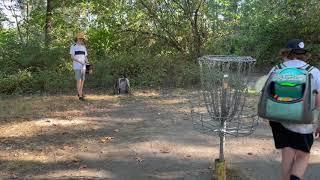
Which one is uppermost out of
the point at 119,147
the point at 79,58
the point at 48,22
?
the point at 48,22

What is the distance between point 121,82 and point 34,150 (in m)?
5.95

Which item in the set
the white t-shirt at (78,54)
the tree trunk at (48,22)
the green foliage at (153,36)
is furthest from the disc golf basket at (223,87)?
the tree trunk at (48,22)

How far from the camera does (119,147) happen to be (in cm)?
720

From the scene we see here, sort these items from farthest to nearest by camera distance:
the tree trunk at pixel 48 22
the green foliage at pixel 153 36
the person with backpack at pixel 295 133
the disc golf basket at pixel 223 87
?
the tree trunk at pixel 48 22 < the green foliage at pixel 153 36 < the disc golf basket at pixel 223 87 < the person with backpack at pixel 295 133

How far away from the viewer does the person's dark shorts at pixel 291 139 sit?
4.44 meters

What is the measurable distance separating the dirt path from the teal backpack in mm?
1801

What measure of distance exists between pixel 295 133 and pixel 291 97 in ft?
1.16

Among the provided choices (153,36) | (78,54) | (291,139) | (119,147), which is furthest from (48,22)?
(291,139)

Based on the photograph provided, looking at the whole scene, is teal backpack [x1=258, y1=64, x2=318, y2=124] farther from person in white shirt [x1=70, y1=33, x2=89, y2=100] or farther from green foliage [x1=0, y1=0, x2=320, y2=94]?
green foliage [x1=0, y1=0, x2=320, y2=94]

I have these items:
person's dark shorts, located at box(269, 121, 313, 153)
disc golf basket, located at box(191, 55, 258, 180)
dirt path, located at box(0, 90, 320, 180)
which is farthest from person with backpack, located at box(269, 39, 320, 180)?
dirt path, located at box(0, 90, 320, 180)

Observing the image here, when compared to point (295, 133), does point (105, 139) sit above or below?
below

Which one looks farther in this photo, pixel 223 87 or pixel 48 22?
pixel 48 22

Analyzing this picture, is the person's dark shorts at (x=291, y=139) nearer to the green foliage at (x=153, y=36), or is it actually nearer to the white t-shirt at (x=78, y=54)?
the white t-shirt at (x=78, y=54)

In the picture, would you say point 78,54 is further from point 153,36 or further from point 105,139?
point 153,36
